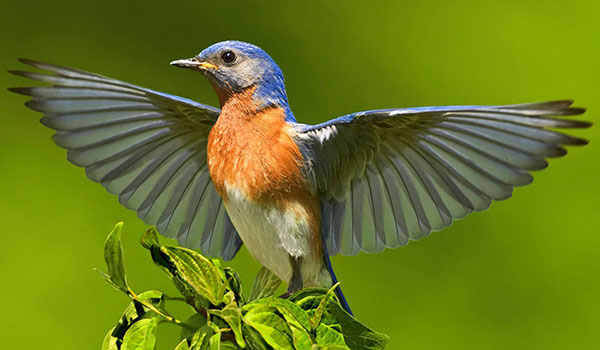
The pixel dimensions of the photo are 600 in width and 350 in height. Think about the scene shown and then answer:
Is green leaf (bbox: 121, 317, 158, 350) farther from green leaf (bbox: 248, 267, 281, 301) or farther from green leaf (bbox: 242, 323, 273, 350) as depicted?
green leaf (bbox: 248, 267, 281, 301)

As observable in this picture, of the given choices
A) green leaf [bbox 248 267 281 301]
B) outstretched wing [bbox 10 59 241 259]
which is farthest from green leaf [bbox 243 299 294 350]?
outstretched wing [bbox 10 59 241 259]

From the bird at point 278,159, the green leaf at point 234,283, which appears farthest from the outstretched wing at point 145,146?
the green leaf at point 234,283

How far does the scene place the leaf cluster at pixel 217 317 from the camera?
2.96ft

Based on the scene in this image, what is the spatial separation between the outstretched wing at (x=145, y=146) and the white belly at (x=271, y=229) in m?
0.21

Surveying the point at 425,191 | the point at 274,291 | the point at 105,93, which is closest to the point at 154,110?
the point at 105,93

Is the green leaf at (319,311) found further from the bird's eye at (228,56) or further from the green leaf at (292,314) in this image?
the bird's eye at (228,56)

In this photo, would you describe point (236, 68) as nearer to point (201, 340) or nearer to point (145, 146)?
point (145, 146)

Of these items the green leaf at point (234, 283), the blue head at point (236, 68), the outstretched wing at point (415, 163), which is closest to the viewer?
the green leaf at point (234, 283)

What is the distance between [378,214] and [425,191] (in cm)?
10

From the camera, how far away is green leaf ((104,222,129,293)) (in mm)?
917

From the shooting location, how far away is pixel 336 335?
0.94 metres

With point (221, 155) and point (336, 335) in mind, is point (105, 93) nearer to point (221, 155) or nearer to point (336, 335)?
point (221, 155)

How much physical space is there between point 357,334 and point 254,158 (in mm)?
430

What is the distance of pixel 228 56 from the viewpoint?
1.33 metres
